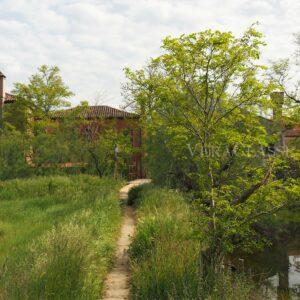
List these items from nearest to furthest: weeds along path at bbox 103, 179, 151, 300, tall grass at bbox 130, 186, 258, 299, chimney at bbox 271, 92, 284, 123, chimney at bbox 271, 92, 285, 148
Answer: tall grass at bbox 130, 186, 258, 299
weeds along path at bbox 103, 179, 151, 300
chimney at bbox 271, 92, 284, 123
chimney at bbox 271, 92, 285, 148

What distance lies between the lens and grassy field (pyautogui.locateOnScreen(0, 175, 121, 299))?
20.3ft

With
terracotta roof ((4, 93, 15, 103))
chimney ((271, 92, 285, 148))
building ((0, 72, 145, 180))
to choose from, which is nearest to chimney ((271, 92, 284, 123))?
chimney ((271, 92, 285, 148))

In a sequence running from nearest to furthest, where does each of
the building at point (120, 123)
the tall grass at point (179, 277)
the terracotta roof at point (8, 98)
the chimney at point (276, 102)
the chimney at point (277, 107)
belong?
1. the tall grass at point (179, 277)
2. the chimney at point (276, 102)
3. the chimney at point (277, 107)
4. the building at point (120, 123)
5. the terracotta roof at point (8, 98)

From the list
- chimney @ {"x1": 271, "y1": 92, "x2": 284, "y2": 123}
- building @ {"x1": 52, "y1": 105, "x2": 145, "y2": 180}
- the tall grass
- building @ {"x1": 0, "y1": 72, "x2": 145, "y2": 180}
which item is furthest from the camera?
building @ {"x1": 0, "y1": 72, "x2": 145, "y2": 180}

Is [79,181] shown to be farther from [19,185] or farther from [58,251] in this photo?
[58,251]

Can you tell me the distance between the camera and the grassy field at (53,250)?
6195 millimetres

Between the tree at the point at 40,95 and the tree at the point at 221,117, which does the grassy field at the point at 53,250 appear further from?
the tree at the point at 40,95

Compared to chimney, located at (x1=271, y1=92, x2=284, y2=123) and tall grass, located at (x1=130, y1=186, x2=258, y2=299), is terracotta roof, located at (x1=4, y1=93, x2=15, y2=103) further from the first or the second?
tall grass, located at (x1=130, y1=186, x2=258, y2=299)

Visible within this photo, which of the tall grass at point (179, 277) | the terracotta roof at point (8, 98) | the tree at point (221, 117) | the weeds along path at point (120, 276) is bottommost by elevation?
the weeds along path at point (120, 276)

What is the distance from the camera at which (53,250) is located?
7.21 metres

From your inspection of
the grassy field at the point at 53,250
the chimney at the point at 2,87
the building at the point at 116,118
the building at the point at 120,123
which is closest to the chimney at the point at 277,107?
the grassy field at the point at 53,250

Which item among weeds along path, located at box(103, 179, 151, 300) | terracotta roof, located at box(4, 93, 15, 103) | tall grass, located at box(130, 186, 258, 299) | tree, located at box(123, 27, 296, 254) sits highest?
terracotta roof, located at box(4, 93, 15, 103)

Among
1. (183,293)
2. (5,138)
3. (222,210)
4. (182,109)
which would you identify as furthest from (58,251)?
(5,138)

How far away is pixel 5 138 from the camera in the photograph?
28.1m
